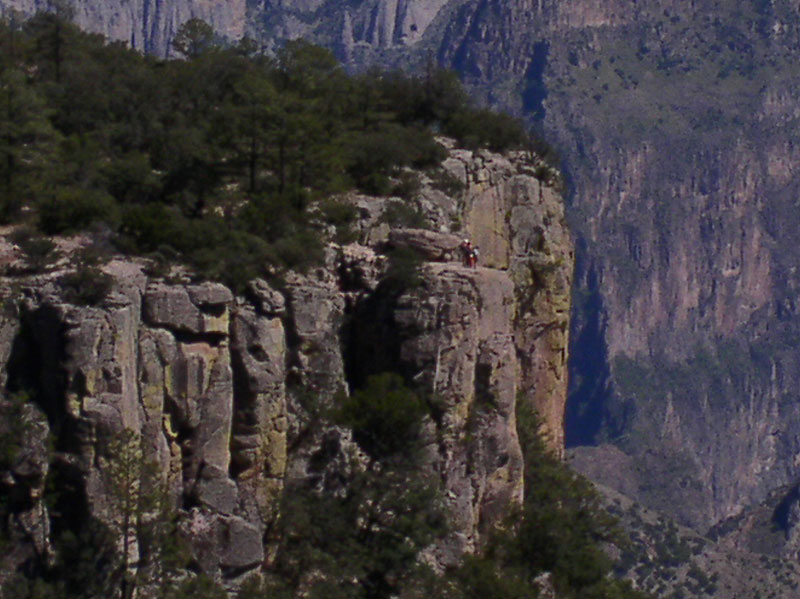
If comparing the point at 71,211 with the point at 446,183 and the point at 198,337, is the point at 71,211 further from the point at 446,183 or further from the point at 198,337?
the point at 446,183

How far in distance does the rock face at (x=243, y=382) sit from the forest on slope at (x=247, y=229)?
308mm

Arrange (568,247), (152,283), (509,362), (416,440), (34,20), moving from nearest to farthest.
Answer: (152,283), (416,440), (509,362), (568,247), (34,20)

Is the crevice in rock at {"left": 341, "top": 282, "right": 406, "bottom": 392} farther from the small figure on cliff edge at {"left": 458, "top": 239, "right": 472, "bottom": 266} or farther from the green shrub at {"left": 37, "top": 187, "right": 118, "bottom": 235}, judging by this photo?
the green shrub at {"left": 37, "top": 187, "right": 118, "bottom": 235}

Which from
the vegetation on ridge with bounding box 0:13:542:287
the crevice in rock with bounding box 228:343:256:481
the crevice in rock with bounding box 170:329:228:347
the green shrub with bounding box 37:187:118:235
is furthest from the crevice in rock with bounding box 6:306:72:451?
the green shrub with bounding box 37:187:118:235

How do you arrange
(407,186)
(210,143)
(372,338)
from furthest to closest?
(407,186), (210,143), (372,338)

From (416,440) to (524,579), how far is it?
4.26 meters

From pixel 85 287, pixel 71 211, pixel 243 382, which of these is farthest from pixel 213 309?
pixel 71 211

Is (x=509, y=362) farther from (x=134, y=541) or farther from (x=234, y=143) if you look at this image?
(x=134, y=541)

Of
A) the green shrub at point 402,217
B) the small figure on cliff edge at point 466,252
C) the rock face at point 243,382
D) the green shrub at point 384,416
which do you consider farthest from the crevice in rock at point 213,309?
the small figure on cliff edge at point 466,252

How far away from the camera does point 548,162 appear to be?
4944 centimetres

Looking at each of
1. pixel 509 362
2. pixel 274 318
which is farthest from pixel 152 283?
pixel 509 362

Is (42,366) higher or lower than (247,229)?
lower

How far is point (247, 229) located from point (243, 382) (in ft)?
14.0

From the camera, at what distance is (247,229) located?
125ft
